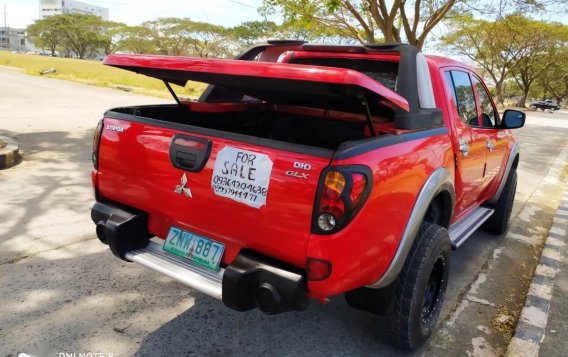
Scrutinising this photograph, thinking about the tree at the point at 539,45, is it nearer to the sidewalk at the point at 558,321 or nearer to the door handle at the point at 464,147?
the sidewalk at the point at 558,321

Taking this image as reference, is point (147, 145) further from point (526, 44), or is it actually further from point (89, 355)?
point (526, 44)

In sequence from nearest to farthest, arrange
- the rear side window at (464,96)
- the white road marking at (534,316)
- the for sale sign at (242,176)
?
the for sale sign at (242,176) → the white road marking at (534,316) → the rear side window at (464,96)

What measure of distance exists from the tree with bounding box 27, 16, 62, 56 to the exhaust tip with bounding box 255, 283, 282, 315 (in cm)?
9854

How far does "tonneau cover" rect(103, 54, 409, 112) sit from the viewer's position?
1952 mm

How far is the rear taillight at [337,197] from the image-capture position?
1.93 m

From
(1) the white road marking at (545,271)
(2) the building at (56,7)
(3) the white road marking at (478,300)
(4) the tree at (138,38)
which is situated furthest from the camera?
(2) the building at (56,7)

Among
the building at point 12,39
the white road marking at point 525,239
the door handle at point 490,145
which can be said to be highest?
the building at point 12,39

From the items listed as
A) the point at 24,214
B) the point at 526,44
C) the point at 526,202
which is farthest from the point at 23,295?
the point at 526,44

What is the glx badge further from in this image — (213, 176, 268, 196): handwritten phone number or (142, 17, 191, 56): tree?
(142, 17, 191, 56): tree

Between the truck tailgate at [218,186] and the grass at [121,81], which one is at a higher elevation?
the truck tailgate at [218,186]

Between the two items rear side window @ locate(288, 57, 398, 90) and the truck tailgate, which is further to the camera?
rear side window @ locate(288, 57, 398, 90)

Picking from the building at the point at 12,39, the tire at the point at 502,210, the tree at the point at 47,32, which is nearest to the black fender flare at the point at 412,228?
the tire at the point at 502,210

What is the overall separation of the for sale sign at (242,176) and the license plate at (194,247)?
312 mm

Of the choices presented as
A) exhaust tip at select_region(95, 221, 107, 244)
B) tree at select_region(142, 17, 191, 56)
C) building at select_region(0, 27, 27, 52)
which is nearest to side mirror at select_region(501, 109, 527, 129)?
exhaust tip at select_region(95, 221, 107, 244)
